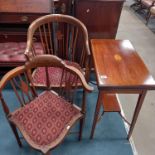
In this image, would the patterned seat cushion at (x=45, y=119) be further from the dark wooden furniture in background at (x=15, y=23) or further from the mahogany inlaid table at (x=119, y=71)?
the dark wooden furniture in background at (x=15, y=23)

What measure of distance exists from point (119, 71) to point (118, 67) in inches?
1.7

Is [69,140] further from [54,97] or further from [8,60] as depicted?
[8,60]

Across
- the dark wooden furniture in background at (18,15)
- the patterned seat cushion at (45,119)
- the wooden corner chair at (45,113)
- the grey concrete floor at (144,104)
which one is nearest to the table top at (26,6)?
the dark wooden furniture in background at (18,15)

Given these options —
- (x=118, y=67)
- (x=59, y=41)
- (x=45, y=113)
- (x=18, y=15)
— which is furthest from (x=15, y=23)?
(x=118, y=67)

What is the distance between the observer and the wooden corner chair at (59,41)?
58.3 inches

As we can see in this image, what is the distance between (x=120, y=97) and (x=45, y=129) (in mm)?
1129

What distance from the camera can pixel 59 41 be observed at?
6.25 ft

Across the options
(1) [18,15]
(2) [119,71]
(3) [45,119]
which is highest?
(1) [18,15]

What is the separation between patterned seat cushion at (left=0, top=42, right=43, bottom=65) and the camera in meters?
1.85

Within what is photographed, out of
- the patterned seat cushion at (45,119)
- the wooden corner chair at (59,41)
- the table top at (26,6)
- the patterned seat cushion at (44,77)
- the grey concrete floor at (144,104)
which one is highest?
the table top at (26,6)

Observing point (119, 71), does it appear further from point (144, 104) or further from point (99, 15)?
point (144, 104)

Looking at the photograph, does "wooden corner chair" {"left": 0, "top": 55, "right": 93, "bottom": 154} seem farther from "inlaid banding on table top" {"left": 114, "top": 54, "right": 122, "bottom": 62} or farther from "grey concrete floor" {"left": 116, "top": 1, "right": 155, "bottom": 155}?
"grey concrete floor" {"left": 116, "top": 1, "right": 155, "bottom": 155}

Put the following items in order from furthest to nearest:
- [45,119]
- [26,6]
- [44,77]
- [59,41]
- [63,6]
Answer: [59,41] → [26,6] → [63,6] → [44,77] → [45,119]

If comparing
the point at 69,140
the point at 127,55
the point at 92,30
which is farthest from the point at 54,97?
the point at 92,30
